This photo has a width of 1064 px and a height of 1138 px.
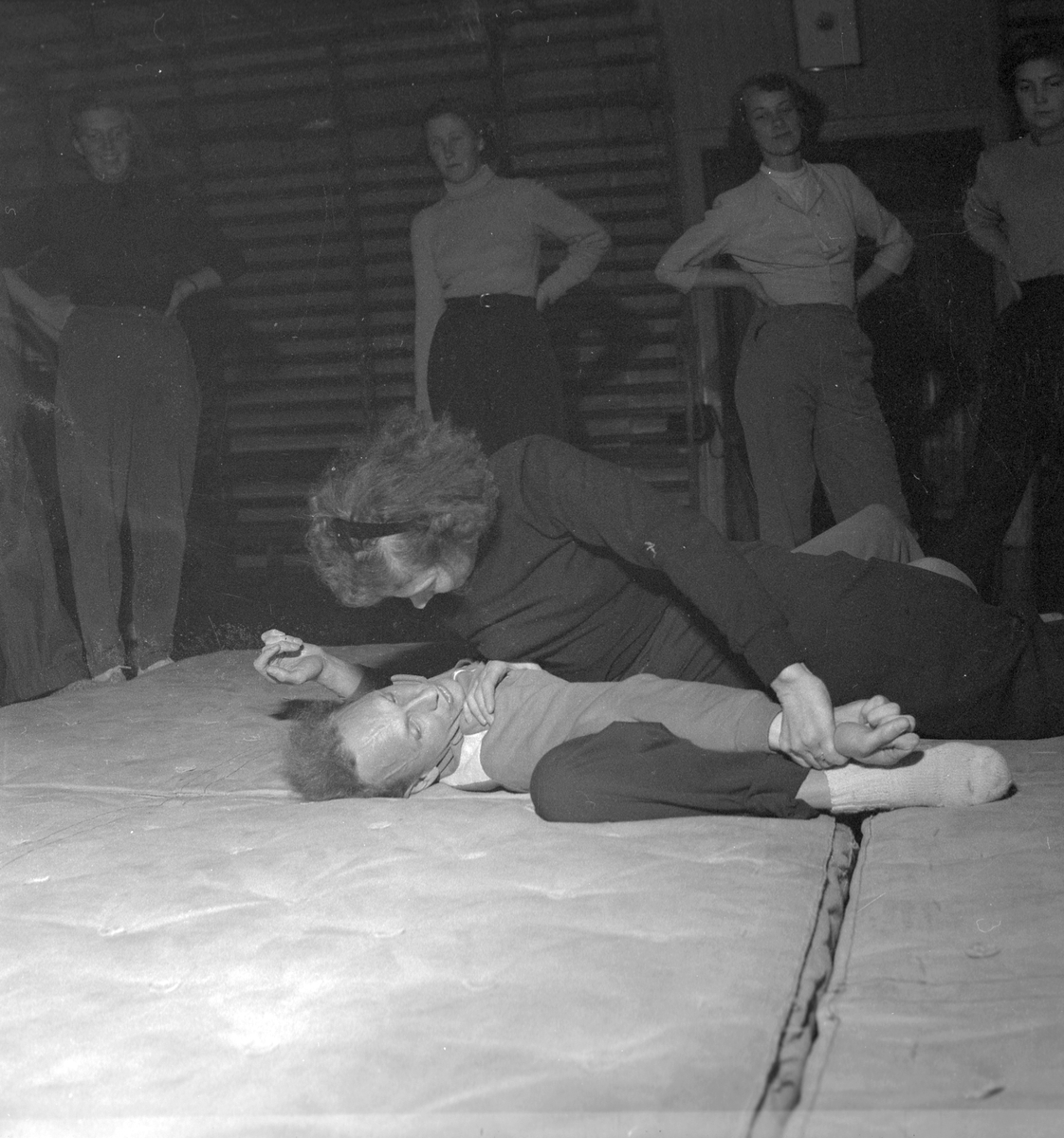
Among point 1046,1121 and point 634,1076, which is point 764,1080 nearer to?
point 634,1076

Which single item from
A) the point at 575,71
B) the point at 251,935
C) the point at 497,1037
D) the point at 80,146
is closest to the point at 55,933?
the point at 251,935

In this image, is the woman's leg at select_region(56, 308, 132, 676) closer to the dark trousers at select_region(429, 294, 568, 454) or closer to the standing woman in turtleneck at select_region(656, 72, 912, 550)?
the dark trousers at select_region(429, 294, 568, 454)

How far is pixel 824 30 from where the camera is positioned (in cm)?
323

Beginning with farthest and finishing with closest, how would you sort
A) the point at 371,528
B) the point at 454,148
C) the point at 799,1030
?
the point at 454,148 < the point at 371,528 < the point at 799,1030

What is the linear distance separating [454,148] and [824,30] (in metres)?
A: 1.18

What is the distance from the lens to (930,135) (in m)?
3.21

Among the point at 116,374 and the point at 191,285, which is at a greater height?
the point at 191,285

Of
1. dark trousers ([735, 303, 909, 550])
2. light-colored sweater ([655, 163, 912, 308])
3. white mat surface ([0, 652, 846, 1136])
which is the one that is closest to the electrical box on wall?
light-colored sweater ([655, 163, 912, 308])

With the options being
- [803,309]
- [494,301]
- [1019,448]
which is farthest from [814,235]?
[494,301]

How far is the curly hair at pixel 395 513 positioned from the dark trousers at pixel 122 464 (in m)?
1.98

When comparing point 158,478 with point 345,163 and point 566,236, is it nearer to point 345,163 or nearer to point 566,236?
point 345,163

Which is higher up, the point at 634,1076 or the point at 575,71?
the point at 575,71

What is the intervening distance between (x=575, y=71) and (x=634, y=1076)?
346cm

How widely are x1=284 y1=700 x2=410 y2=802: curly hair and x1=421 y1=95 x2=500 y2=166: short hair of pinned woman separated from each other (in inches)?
93.2
